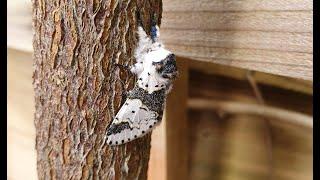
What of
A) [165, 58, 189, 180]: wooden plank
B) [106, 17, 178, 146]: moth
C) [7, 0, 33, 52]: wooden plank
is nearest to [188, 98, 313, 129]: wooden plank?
[165, 58, 189, 180]: wooden plank

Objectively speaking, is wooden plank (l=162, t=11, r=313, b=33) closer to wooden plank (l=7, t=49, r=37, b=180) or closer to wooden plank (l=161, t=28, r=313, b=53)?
wooden plank (l=161, t=28, r=313, b=53)

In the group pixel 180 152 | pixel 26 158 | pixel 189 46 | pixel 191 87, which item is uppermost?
pixel 189 46

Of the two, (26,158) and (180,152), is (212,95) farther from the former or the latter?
(26,158)

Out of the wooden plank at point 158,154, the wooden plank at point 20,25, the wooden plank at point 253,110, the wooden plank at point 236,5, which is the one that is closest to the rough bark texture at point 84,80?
the wooden plank at point 236,5

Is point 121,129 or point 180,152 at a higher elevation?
point 121,129

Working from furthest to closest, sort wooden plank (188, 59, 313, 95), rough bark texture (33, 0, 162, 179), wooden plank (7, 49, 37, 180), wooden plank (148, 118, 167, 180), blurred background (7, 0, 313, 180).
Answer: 1. wooden plank (7, 49, 37, 180)
2. wooden plank (188, 59, 313, 95)
3. wooden plank (148, 118, 167, 180)
4. blurred background (7, 0, 313, 180)
5. rough bark texture (33, 0, 162, 179)

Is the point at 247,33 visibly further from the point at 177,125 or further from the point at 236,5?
the point at 177,125
